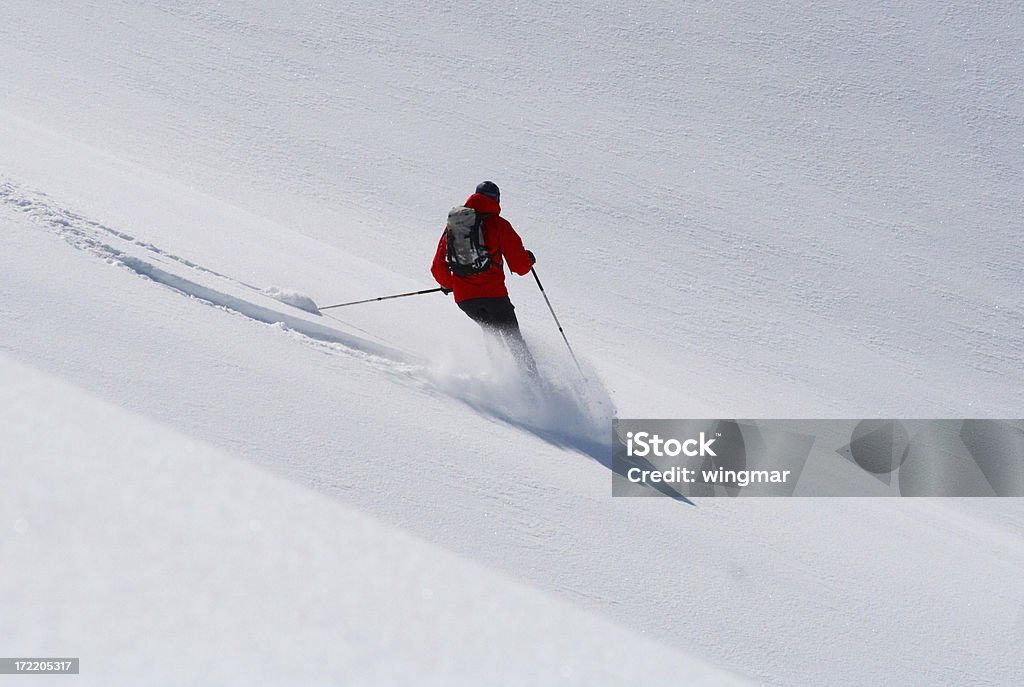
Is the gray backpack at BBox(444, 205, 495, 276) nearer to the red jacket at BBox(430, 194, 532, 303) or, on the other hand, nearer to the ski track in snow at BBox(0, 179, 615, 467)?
the red jacket at BBox(430, 194, 532, 303)

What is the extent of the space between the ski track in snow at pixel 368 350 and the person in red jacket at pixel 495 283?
168mm

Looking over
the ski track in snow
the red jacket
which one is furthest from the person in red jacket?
the ski track in snow

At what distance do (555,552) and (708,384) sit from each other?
21.8 ft

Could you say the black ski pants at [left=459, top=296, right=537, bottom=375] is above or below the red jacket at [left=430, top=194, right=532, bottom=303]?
below

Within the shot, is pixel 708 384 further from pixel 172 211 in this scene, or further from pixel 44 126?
pixel 44 126

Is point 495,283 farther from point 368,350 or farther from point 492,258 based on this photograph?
point 368,350

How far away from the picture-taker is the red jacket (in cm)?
694

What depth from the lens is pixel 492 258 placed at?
7.08 m

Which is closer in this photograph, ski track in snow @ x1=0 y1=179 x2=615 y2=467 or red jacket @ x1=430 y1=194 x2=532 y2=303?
ski track in snow @ x1=0 y1=179 x2=615 y2=467

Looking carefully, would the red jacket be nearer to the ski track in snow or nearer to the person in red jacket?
the person in red jacket

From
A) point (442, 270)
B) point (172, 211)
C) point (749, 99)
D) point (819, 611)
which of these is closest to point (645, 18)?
point (749, 99)

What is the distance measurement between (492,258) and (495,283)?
20cm

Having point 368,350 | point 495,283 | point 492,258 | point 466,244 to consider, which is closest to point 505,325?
point 495,283

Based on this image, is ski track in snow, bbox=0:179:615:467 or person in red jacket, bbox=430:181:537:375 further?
person in red jacket, bbox=430:181:537:375
